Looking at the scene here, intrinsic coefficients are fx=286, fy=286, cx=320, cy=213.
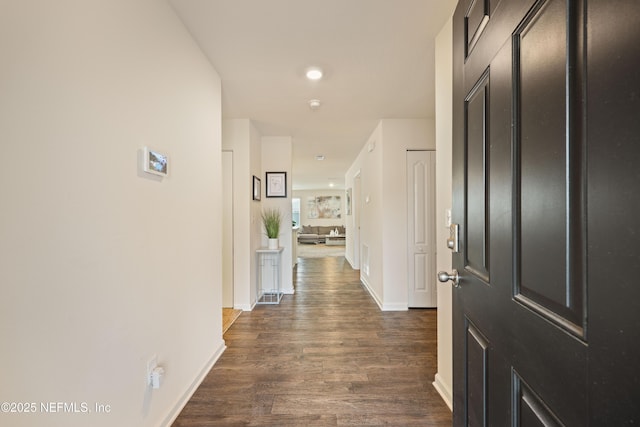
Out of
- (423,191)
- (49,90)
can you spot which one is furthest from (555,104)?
(423,191)

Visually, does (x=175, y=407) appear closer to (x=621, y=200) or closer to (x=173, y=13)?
(x=621, y=200)

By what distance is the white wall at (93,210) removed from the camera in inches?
31.4

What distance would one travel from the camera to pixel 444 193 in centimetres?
183

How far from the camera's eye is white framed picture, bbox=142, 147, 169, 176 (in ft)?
4.34

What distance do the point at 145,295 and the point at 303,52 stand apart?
179 cm

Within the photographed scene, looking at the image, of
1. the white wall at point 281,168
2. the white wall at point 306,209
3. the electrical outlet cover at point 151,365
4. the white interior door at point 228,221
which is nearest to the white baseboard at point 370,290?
the white wall at point 281,168

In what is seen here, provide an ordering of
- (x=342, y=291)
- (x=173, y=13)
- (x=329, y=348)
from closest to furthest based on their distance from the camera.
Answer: (x=173, y=13) → (x=329, y=348) → (x=342, y=291)

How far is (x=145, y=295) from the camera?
1.35 meters

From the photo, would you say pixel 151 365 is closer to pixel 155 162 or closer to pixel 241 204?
pixel 155 162

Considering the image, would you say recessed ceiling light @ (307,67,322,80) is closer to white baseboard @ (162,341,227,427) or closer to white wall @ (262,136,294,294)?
white wall @ (262,136,294,294)

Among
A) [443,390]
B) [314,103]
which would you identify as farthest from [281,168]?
[443,390]

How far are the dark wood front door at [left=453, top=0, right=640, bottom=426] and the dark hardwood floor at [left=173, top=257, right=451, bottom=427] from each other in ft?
3.35

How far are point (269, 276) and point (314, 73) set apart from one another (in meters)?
2.66

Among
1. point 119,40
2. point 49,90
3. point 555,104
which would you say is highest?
point 119,40
